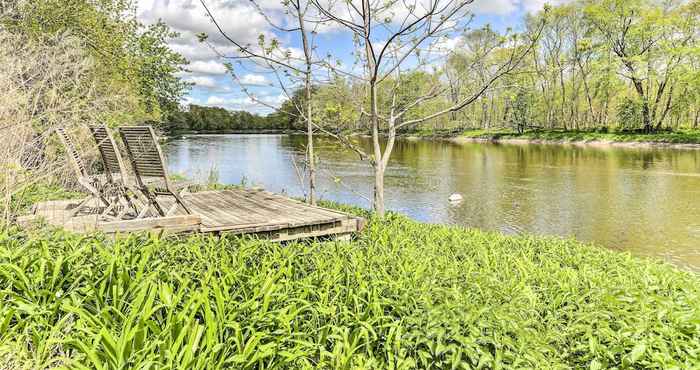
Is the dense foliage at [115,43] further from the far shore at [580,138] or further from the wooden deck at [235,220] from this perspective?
the far shore at [580,138]

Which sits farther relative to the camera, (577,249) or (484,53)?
(484,53)

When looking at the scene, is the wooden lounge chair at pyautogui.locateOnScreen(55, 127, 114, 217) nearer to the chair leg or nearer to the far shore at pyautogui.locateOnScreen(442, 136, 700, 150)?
the chair leg

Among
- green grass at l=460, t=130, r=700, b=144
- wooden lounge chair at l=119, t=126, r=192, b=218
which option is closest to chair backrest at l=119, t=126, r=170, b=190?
wooden lounge chair at l=119, t=126, r=192, b=218

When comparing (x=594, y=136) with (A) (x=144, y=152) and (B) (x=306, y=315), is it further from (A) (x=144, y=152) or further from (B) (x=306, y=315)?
(B) (x=306, y=315)

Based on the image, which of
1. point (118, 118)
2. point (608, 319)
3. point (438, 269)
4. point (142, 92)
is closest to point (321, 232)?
point (438, 269)

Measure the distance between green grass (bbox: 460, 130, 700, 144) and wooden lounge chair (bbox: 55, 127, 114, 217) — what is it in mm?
37956

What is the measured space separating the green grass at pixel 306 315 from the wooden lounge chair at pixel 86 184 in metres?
1.48

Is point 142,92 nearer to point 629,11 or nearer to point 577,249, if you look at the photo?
point 577,249

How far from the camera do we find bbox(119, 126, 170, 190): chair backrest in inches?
169

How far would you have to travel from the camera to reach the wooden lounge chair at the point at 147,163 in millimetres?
4316

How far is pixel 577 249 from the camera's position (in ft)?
18.1

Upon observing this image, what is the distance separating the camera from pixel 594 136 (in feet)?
124

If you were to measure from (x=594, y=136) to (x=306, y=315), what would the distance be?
41.9 metres

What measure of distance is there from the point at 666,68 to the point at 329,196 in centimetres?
3440
